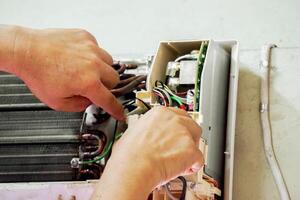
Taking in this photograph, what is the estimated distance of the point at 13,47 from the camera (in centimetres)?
115

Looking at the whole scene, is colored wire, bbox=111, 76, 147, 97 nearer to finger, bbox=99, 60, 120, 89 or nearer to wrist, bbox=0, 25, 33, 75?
finger, bbox=99, 60, 120, 89

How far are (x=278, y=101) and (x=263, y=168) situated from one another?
0.24 metres

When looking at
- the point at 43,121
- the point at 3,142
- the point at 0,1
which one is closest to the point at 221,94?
the point at 43,121

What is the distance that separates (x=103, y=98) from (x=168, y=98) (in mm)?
206

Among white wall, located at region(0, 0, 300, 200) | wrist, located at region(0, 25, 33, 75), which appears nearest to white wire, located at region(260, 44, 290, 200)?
white wall, located at region(0, 0, 300, 200)

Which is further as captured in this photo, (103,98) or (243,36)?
(243,36)

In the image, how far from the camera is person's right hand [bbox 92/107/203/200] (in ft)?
2.93

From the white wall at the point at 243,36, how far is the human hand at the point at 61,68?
563mm

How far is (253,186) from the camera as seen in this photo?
58.8 inches

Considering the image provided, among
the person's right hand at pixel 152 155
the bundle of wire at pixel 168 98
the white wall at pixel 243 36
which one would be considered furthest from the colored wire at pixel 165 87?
the white wall at pixel 243 36

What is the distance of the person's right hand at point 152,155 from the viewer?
0.89 meters

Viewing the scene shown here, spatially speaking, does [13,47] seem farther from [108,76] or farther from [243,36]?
[243,36]

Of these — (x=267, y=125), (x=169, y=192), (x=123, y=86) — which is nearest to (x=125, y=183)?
(x=169, y=192)

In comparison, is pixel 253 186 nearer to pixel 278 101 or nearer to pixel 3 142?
pixel 278 101
